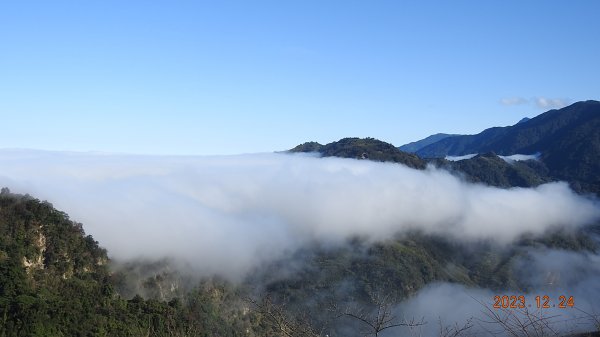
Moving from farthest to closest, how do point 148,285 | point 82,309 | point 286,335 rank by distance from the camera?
point 148,285 < point 82,309 < point 286,335

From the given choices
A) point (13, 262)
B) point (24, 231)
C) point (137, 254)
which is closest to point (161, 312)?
point (13, 262)

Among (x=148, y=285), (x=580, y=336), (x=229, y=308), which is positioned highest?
(x=580, y=336)

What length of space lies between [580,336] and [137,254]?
187984mm

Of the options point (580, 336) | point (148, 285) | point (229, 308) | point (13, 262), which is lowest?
point (229, 308)

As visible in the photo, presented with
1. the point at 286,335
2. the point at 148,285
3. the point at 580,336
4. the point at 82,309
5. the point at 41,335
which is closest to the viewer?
the point at 286,335

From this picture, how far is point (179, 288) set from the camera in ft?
589

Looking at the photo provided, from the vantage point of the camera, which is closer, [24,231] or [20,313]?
[20,313]

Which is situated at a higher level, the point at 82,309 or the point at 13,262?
the point at 13,262

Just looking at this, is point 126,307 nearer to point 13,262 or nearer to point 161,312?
point 161,312

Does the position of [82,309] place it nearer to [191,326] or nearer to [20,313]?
[20,313]

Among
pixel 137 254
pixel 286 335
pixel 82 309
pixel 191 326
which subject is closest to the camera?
pixel 286 335

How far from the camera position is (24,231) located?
395ft

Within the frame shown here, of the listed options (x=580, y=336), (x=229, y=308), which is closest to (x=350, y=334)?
(x=229, y=308)

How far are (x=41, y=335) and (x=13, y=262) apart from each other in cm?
2947
